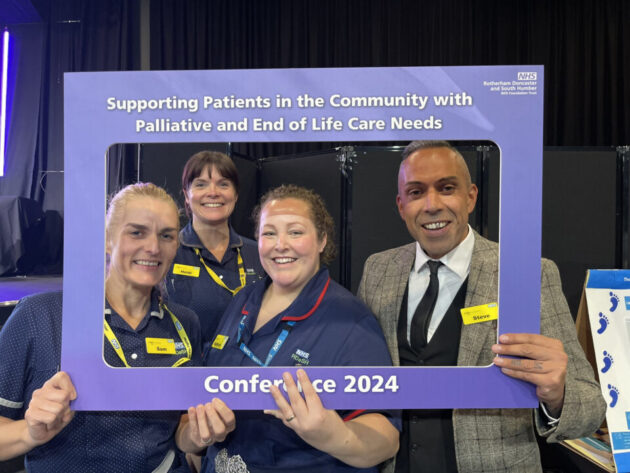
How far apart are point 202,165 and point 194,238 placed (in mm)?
223

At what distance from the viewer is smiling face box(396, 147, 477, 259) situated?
1322 mm

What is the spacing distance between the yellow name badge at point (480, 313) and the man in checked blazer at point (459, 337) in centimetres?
1

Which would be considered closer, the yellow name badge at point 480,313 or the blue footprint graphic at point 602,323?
the yellow name badge at point 480,313

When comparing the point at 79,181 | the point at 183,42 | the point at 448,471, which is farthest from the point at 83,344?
the point at 183,42

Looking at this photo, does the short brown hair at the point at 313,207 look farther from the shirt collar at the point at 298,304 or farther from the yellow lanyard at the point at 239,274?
the yellow lanyard at the point at 239,274

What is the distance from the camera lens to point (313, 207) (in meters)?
1.34

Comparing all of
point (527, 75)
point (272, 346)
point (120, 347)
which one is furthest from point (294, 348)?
point (527, 75)

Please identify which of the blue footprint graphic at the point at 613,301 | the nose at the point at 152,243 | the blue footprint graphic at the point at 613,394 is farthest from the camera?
the blue footprint graphic at the point at 613,301

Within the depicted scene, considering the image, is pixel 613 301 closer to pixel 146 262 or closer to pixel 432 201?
pixel 432 201

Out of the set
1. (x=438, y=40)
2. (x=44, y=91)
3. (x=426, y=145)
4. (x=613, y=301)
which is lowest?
(x=613, y=301)

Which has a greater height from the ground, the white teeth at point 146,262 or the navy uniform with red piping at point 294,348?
the white teeth at point 146,262

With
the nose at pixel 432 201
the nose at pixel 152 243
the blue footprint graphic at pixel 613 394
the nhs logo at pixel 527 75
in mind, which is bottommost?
the blue footprint graphic at pixel 613 394

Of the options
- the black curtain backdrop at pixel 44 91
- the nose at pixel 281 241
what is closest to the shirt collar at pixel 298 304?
the nose at pixel 281 241

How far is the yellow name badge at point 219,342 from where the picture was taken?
1363 millimetres
